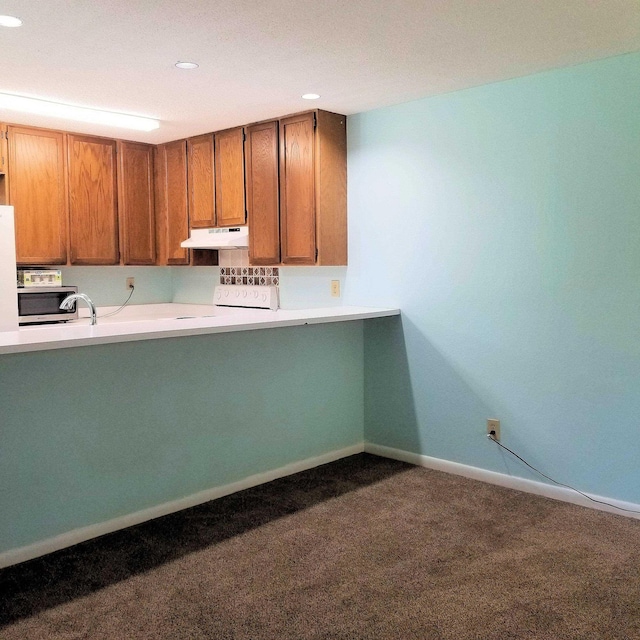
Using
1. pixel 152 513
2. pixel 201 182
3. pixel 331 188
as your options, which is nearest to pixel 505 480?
pixel 152 513

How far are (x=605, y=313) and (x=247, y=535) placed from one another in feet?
6.45

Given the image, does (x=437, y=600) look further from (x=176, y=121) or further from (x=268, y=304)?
(x=176, y=121)

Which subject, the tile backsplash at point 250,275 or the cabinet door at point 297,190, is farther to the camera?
the tile backsplash at point 250,275

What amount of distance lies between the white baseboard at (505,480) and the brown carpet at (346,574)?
0.19 ft

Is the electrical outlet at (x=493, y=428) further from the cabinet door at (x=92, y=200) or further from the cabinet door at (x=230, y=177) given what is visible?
the cabinet door at (x=92, y=200)

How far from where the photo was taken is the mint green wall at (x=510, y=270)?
3018mm

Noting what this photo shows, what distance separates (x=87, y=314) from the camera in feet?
16.2

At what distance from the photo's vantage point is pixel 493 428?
11.6 ft

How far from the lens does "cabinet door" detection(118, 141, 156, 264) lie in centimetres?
471

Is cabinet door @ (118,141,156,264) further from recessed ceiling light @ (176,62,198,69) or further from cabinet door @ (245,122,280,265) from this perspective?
recessed ceiling light @ (176,62,198,69)

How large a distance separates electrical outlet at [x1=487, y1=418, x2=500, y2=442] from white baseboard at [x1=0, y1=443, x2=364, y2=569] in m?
0.96

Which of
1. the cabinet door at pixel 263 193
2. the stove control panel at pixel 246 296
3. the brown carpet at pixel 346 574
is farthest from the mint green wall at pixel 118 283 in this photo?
the brown carpet at pixel 346 574

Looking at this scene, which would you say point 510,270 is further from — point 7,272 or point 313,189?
point 7,272

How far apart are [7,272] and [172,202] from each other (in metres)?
1.32
